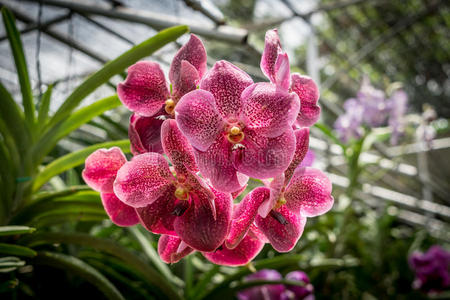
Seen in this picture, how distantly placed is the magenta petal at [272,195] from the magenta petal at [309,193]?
40 millimetres

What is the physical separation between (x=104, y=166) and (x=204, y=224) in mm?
130

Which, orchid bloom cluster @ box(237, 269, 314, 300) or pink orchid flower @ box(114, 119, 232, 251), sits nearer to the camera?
pink orchid flower @ box(114, 119, 232, 251)

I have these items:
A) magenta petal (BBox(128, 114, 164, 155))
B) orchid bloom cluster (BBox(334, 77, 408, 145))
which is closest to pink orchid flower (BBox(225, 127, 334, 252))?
magenta petal (BBox(128, 114, 164, 155))

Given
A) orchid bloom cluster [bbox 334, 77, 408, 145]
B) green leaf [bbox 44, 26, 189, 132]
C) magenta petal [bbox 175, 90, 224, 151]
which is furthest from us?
orchid bloom cluster [bbox 334, 77, 408, 145]

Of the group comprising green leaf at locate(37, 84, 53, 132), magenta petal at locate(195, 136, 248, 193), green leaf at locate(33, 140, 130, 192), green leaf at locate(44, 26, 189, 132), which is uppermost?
green leaf at locate(37, 84, 53, 132)

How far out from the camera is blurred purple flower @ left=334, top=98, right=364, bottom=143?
124 cm

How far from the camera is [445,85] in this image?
3.29 m

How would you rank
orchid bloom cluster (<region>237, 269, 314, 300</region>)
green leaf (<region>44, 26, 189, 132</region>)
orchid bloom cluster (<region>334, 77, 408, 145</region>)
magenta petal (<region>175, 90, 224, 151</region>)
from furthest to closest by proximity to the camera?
orchid bloom cluster (<region>334, 77, 408, 145</region>), orchid bloom cluster (<region>237, 269, 314, 300</region>), green leaf (<region>44, 26, 189, 132</region>), magenta petal (<region>175, 90, 224, 151</region>)

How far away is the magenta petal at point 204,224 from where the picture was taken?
0.27m

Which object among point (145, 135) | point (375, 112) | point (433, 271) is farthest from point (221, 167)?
point (433, 271)

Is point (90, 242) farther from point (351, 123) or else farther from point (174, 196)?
point (351, 123)

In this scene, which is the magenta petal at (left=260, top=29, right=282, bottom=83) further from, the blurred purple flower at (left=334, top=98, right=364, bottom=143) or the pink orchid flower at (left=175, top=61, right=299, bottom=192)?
the blurred purple flower at (left=334, top=98, right=364, bottom=143)

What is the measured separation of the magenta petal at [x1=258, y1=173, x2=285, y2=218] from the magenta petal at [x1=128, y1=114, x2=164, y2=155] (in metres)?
0.12

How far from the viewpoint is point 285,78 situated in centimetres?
29
